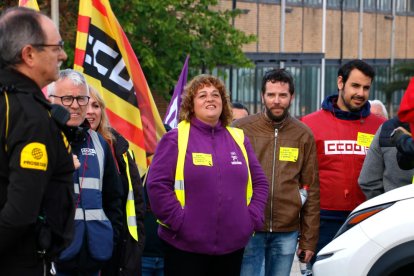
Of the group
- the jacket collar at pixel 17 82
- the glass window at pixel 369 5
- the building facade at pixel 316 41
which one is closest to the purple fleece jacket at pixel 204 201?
the jacket collar at pixel 17 82

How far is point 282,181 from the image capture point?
730 centimetres

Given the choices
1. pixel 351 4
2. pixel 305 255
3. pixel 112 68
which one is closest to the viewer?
pixel 305 255

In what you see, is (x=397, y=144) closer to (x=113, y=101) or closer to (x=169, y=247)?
(x=169, y=247)

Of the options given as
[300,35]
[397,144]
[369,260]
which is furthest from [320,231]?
[300,35]

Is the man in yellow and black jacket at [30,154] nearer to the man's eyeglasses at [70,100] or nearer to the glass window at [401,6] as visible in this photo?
the man's eyeglasses at [70,100]

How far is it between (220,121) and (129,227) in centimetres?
98

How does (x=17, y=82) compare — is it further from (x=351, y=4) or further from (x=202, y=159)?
(x=351, y=4)

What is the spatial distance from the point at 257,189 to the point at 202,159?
0.50 metres

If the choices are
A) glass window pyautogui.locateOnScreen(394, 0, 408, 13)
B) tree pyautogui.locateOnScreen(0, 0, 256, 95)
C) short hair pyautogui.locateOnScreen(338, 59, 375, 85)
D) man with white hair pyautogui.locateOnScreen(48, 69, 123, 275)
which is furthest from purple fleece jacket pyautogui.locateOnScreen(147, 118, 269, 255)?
glass window pyautogui.locateOnScreen(394, 0, 408, 13)

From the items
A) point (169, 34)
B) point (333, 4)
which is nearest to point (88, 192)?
point (169, 34)

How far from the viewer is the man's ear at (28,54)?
418 cm

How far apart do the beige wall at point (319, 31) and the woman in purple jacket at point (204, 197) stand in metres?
26.5

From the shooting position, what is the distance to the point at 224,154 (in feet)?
21.4

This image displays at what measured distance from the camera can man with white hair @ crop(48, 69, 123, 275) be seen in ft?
18.8
